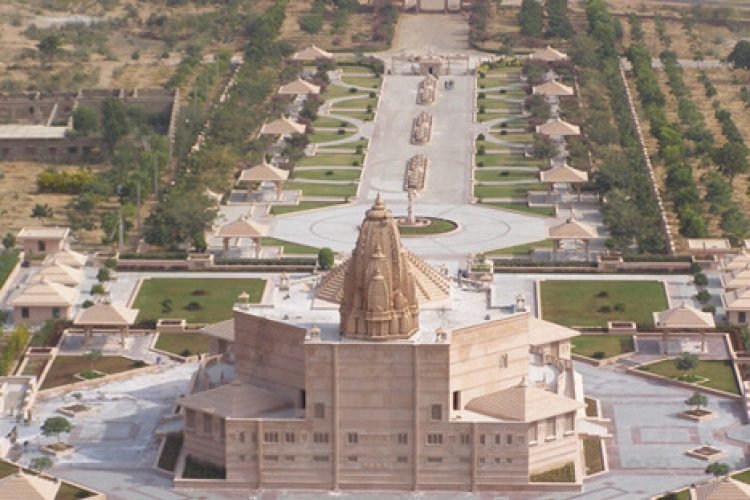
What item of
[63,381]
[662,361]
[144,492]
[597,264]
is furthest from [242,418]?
[597,264]

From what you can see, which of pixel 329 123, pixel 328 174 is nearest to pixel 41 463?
pixel 328 174

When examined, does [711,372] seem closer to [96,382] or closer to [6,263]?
[96,382]

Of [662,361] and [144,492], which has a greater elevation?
[662,361]

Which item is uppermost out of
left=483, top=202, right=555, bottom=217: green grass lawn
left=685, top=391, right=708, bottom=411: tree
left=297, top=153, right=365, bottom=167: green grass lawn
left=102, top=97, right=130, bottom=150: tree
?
left=102, top=97, right=130, bottom=150: tree

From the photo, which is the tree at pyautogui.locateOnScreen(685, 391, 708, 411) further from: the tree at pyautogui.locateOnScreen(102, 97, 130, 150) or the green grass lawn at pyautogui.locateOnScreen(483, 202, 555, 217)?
the tree at pyautogui.locateOnScreen(102, 97, 130, 150)

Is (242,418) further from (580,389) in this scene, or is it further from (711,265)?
(711,265)

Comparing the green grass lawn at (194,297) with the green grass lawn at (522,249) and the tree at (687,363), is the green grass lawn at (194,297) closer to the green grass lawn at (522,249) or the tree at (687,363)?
the green grass lawn at (522,249)

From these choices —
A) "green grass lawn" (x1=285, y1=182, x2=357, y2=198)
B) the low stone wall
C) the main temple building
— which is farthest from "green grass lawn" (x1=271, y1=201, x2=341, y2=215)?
the main temple building
